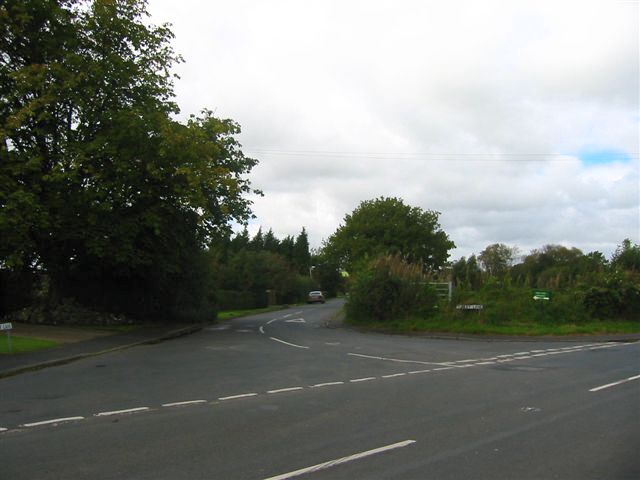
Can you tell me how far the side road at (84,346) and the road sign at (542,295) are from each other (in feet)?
51.8

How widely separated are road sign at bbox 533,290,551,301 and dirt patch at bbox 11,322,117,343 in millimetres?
18350

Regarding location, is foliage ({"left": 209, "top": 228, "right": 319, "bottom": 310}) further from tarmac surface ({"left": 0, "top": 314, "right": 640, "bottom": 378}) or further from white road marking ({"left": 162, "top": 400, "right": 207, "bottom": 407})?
white road marking ({"left": 162, "top": 400, "right": 207, "bottom": 407})

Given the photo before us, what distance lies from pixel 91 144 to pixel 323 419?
54.0 ft

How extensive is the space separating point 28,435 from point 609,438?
7070mm

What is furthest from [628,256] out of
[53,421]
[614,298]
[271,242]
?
[271,242]

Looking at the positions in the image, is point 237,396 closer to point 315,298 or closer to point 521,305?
point 521,305

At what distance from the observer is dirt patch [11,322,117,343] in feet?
67.2

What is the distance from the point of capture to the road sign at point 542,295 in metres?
27.5

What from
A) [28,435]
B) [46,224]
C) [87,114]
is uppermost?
[87,114]

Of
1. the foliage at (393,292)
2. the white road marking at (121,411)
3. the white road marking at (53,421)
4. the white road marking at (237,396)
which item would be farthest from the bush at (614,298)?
the white road marking at (53,421)

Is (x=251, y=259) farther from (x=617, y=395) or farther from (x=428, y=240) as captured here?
(x=617, y=395)

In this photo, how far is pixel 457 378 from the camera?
1248cm

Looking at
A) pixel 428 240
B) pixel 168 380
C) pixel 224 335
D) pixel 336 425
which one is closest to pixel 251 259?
pixel 428 240

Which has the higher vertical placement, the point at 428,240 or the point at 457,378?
the point at 428,240
